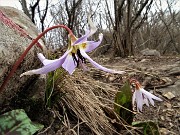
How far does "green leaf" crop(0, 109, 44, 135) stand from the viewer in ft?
3.39

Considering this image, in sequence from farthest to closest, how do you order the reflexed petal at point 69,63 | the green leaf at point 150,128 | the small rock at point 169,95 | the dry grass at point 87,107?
the small rock at point 169,95 < the dry grass at point 87,107 < the green leaf at point 150,128 < the reflexed petal at point 69,63

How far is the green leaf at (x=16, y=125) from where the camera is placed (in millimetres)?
1034

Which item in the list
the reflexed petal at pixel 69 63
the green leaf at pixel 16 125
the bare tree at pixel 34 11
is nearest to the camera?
the reflexed petal at pixel 69 63

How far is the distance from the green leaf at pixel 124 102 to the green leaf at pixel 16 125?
2.29 feet

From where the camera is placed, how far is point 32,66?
1.44m

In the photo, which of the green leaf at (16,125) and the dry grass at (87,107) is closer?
the green leaf at (16,125)

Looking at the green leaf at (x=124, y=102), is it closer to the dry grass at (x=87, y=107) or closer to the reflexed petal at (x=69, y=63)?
the dry grass at (x=87, y=107)

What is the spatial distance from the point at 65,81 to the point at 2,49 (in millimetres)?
659

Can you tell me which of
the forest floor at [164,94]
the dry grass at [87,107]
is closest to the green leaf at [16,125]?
the dry grass at [87,107]

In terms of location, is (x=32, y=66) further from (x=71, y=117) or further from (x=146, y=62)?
(x=146, y=62)

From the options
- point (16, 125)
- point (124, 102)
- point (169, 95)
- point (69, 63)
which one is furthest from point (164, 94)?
point (69, 63)

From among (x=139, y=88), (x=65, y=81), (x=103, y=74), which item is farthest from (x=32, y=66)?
(x=103, y=74)

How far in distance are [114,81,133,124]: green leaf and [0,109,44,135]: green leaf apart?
2.29ft

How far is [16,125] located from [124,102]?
0.77m
